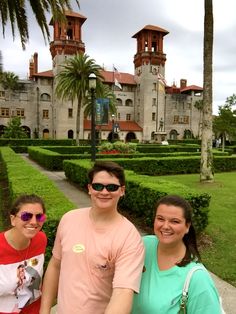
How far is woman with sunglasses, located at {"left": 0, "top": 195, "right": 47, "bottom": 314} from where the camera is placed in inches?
96.7

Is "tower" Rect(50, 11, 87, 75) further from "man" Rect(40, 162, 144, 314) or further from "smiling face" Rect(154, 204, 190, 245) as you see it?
"smiling face" Rect(154, 204, 190, 245)

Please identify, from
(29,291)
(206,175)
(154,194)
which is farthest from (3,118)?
(29,291)

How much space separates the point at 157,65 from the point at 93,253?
60527 mm

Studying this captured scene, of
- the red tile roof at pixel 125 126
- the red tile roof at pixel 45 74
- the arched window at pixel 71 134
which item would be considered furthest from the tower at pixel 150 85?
the red tile roof at pixel 45 74

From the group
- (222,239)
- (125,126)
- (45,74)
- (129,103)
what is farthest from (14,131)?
(222,239)

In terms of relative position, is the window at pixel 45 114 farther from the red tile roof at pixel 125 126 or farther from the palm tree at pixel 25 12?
the palm tree at pixel 25 12

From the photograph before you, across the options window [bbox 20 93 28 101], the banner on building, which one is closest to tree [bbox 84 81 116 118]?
window [bbox 20 93 28 101]

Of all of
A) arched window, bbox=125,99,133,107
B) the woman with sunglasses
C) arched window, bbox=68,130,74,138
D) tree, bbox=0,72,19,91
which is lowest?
the woman with sunglasses

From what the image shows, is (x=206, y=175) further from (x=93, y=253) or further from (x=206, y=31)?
(x=93, y=253)

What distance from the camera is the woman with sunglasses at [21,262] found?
2455 millimetres

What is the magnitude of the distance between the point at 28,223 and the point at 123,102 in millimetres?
60254

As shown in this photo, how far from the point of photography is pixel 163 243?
6.50ft

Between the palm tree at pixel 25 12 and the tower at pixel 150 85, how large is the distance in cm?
4760

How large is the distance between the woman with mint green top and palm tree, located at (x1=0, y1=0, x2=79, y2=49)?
31.6 feet
